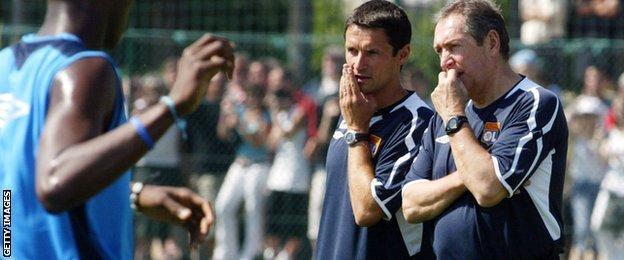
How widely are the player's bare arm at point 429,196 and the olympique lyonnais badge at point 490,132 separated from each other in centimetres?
19

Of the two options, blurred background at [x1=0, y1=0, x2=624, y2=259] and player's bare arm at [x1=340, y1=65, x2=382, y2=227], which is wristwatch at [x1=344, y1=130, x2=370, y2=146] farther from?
blurred background at [x1=0, y1=0, x2=624, y2=259]

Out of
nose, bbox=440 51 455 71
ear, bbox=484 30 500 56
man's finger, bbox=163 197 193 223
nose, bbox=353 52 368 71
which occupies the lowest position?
man's finger, bbox=163 197 193 223

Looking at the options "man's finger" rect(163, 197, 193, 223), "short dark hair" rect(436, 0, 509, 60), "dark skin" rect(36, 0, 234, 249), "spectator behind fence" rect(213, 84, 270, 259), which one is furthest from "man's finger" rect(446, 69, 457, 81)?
"spectator behind fence" rect(213, 84, 270, 259)

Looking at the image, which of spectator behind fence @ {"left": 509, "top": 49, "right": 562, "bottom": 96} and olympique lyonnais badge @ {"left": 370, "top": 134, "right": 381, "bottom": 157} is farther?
spectator behind fence @ {"left": 509, "top": 49, "right": 562, "bottom": 96}

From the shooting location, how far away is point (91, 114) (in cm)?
335

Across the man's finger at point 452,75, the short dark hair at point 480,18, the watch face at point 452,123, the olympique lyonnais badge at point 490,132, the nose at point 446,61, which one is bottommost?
the olympique lyonnais badge at point 490,132

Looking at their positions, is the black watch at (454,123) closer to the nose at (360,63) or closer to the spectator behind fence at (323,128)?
the nose at (360,63)

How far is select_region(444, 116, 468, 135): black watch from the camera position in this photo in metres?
4.61

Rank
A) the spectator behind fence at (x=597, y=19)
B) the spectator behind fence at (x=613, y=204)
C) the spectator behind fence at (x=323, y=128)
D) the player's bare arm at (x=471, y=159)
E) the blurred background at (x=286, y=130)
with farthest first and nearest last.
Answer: the spectator behind fence at (x=597, y=19)
the spectator behind fence at (x=323, y=128)
the blurred background at (x=286, y=130)
the spectator behind fence at (x=613, y=204)
the player's bare arm at (x=471, y=159)

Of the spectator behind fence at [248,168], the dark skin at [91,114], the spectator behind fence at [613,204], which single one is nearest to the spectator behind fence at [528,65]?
the spectator behind fence at [613,204]

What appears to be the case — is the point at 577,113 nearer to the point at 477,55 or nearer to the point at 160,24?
the point at 160,24

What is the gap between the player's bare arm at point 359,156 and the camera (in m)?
4.94

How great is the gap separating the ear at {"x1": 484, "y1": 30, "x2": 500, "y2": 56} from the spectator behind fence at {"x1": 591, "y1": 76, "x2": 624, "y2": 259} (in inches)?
253

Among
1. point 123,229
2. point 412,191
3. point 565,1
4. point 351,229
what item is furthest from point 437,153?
point 565,1
